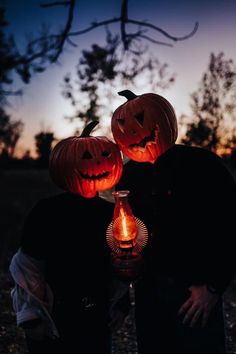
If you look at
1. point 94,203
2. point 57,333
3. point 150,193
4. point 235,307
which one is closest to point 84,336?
point 57,333

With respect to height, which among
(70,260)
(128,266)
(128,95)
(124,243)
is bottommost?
(70,260)

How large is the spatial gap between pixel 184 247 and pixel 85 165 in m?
1.00

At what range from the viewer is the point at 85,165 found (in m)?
2.54

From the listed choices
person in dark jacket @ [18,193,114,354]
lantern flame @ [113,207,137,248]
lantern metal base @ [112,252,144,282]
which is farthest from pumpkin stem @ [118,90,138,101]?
lantern metal base @ [112,252,144,282]

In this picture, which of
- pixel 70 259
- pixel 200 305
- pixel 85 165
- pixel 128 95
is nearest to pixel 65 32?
pixel 128 95

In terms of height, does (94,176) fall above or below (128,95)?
below

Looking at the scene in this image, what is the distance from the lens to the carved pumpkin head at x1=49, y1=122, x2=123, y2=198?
8.29ft

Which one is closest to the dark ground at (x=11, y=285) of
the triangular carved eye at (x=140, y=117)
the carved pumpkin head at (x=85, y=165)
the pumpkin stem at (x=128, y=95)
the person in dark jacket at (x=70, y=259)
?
the person in dark jacket at (x=70, y=259)

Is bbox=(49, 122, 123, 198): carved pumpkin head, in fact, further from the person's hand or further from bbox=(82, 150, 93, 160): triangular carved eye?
the person's hand

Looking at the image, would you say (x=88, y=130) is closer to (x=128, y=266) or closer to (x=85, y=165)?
(x=85, y=165)

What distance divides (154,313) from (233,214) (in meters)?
1.03

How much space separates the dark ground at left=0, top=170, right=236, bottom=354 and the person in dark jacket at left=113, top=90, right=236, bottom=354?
1.21m

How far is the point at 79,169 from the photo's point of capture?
99.7 inches

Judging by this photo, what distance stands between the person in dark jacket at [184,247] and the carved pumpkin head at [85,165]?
196 mm
